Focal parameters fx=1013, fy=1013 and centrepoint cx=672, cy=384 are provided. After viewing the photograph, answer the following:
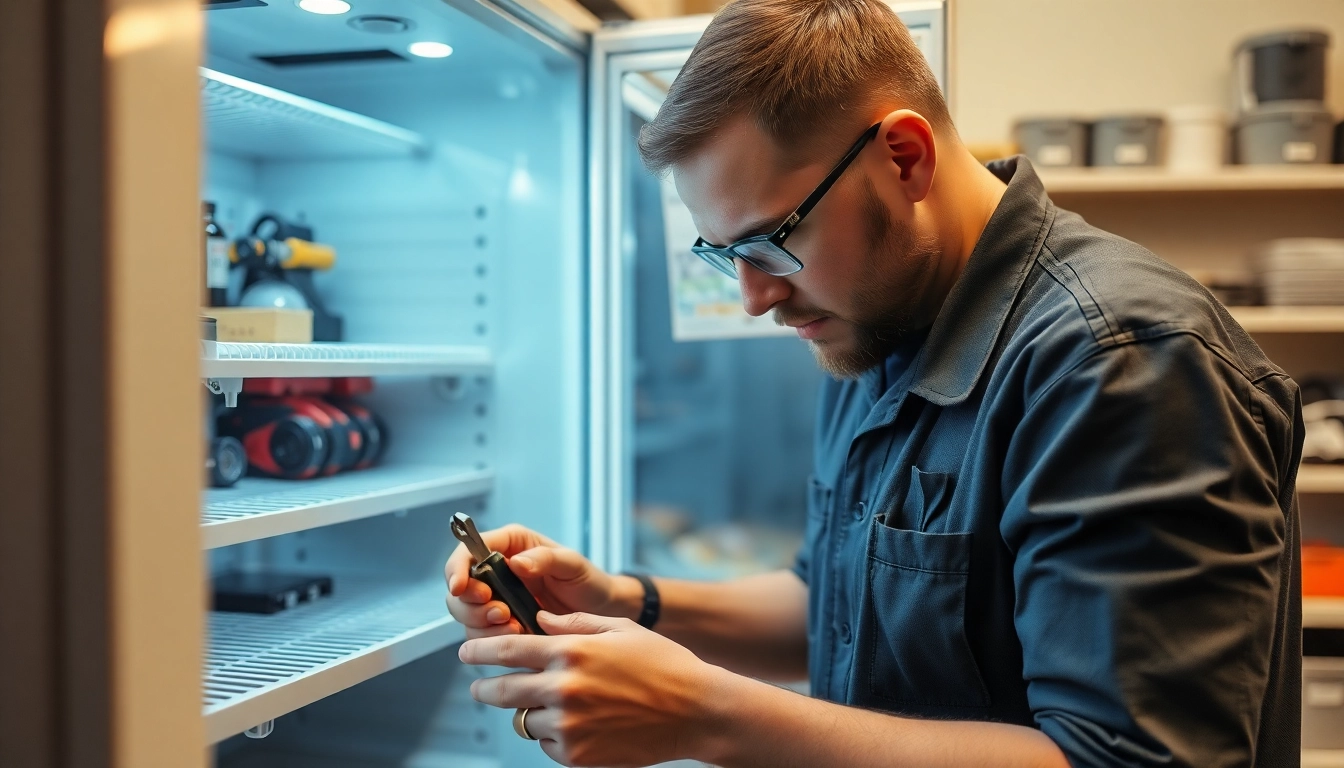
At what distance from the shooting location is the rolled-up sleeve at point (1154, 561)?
76 centimetres

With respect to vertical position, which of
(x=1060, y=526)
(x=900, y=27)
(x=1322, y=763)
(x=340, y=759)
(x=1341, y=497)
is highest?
(x=900, y=27)

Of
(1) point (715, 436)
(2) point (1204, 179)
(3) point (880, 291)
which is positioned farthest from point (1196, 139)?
(3) point (880, 291)

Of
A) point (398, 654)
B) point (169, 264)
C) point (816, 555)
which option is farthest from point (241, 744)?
point (169, 264)

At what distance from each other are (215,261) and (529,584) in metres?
0.54

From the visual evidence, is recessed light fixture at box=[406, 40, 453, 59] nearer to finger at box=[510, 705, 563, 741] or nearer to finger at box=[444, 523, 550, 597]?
finger at box=[444, 523, 550, 597]

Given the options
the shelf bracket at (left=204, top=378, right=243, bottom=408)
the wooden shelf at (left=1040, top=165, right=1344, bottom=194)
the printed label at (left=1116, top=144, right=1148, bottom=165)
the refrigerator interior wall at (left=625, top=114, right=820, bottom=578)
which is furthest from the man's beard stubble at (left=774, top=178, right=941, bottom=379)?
the printed label at (left=1116, top=144, right=1148, bottom=165)

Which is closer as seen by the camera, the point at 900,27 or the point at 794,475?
the point at 900,27

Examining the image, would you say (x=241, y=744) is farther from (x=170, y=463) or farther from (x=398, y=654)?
(x=170, y=463)

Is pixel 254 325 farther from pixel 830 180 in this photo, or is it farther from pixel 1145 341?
pixel 1145 341

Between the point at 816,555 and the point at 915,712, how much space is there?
28 cm

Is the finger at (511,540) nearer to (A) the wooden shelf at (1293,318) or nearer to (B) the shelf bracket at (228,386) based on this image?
(B) the shelf bracket at (228,386)

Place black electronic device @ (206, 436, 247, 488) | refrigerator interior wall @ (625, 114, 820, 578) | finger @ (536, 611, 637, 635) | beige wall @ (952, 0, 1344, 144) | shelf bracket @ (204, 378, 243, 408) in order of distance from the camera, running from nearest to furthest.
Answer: finger @ (536, 611, 637, 635) < shelf bracket @ (204, 378, 243, 408) < black electronic device @ (206, 436, 247, 488) < refrigerator interior wall @ (625, 114, 820, 578) < beige wall @ (952, 0, 1344, 144)

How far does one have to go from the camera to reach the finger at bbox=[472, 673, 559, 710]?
836 millimetres

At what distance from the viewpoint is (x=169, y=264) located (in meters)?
0.58
